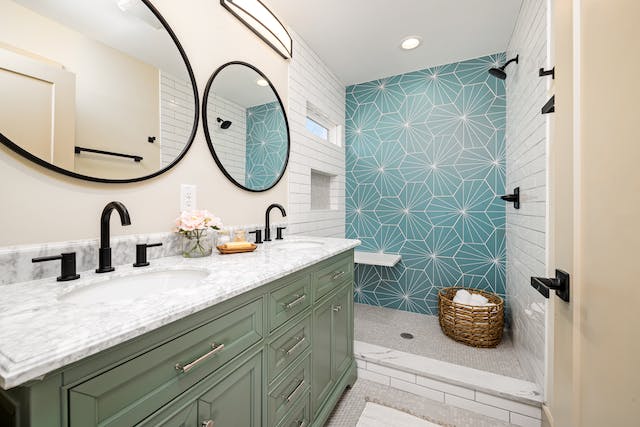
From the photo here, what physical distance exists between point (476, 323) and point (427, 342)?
16.1 inches

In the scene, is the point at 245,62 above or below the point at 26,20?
above

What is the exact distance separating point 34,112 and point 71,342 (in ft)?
2.69

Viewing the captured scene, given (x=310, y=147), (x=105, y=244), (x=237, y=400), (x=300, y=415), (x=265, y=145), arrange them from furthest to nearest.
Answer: (x=310, y=147) < (x=265, y=145) < (x=300, y=415) < (x=105, y=244) < (x=237, y=400)

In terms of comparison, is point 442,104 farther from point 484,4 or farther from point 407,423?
point 407,423

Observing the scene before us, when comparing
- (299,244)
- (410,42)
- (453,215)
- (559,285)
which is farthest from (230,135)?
(453,215)

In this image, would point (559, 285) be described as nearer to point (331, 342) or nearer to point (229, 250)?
point (331, 342)

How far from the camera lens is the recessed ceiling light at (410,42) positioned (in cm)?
221

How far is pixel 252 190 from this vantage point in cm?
171

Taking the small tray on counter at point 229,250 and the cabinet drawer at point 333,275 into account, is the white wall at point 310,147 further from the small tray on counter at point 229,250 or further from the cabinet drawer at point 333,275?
the small tray on counter at point 229,250

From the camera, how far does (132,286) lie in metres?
0.92

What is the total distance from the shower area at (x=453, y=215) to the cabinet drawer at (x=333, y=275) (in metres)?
0.75

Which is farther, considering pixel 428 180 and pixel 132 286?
pixel 428 180

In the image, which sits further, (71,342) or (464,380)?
(464,380)

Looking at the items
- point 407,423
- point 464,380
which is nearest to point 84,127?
point 407,423
